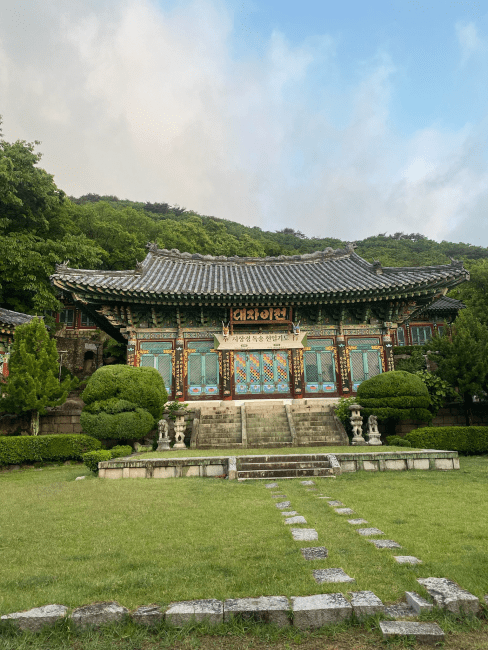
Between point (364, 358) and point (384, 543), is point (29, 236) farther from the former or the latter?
point (384, 543)

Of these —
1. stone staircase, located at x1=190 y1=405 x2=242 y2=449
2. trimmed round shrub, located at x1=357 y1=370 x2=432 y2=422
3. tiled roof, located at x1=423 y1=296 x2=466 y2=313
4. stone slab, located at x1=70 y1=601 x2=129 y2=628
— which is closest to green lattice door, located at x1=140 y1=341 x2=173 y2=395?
stone staircase, located at x1=190 y1=405 x2=242 y2=449

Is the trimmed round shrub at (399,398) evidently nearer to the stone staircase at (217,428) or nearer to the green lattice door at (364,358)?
the green lattice door at (364,358)

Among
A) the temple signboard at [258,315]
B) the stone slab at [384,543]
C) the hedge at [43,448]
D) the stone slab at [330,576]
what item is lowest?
the stone slab at [384,543]

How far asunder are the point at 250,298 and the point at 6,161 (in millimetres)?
20892

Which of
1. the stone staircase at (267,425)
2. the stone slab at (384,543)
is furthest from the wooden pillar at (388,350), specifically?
the stone slab at (384,543)

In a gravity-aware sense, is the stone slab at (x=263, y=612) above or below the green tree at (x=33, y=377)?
below

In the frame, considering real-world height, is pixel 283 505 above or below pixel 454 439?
below

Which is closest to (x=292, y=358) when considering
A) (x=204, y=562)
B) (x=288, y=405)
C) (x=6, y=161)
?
(x=288, y=405)

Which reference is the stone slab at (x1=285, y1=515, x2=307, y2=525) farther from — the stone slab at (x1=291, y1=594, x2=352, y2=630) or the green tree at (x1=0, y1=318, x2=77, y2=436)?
the green tree at (x1=0, y1=318, x2=77, y2=436)

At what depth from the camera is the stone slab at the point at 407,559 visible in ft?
11.6

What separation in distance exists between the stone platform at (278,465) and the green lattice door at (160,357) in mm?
8263

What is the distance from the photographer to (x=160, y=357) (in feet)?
59.8

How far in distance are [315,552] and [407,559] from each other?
2.63 feet

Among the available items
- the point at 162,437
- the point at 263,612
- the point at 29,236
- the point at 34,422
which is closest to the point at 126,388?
the point at 162,437
